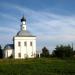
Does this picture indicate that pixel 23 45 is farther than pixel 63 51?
Yes

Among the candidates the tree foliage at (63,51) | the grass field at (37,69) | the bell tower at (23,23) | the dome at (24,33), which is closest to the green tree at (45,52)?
the tree foliage at (63,51)

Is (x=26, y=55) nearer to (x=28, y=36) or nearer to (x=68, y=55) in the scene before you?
(x=28, y=36)

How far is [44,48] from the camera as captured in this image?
3167 inches

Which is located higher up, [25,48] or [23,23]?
[23,23]

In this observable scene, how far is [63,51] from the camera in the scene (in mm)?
65688

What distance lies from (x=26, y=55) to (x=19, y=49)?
2.24 metres

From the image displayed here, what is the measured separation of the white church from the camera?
224 feet

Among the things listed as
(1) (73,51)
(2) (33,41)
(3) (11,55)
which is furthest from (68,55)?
(3) (11,55)

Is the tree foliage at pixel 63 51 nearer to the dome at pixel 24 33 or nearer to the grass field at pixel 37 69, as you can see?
the dome at pixel 24 33

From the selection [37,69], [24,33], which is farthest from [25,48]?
[37,69]

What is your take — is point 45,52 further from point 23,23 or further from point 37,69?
point 37,69

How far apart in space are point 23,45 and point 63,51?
9901 mm

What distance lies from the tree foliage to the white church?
539 cm

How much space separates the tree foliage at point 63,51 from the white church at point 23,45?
539 centimetres
